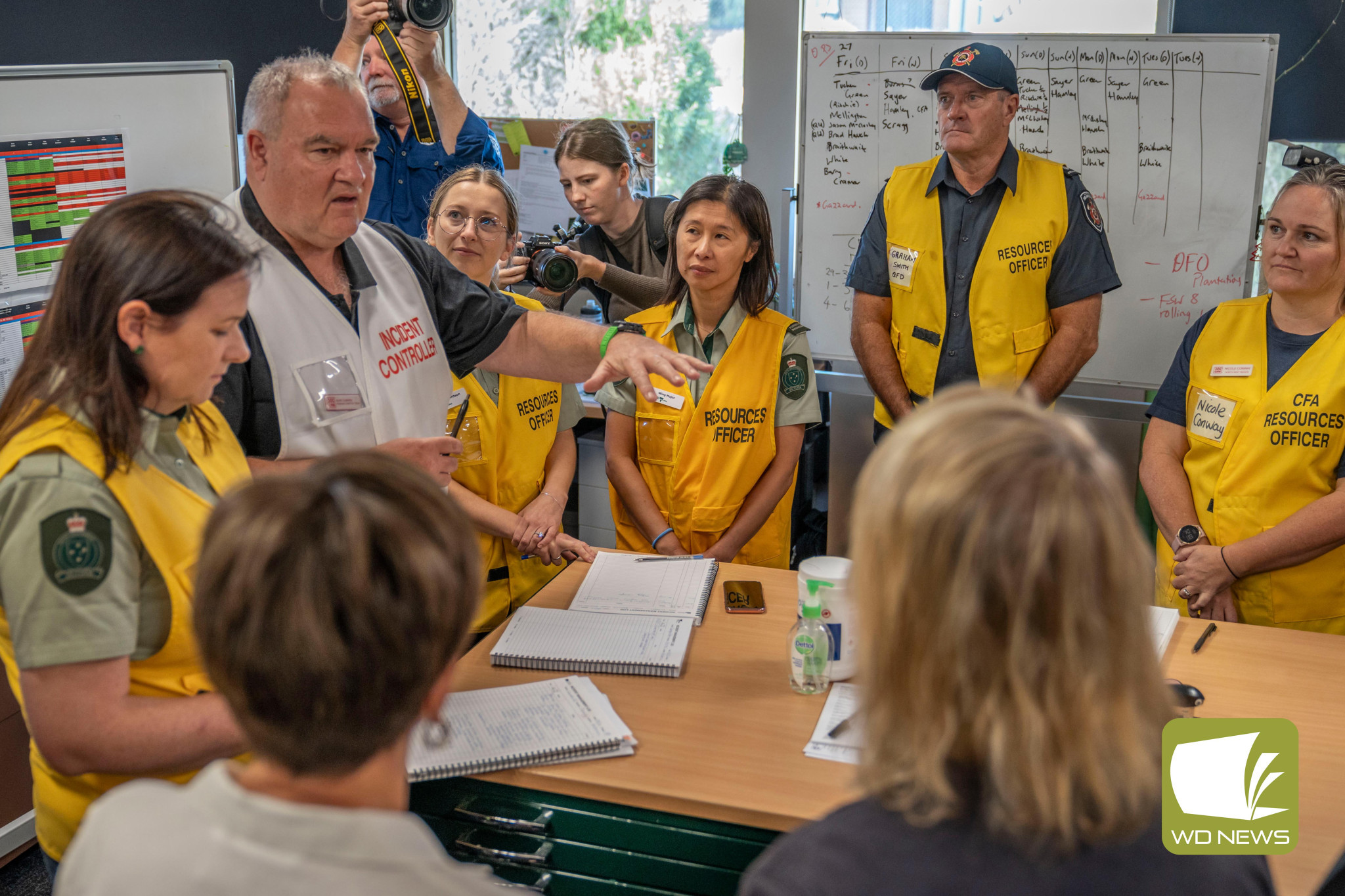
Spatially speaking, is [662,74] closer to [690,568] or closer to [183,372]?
[690,568]

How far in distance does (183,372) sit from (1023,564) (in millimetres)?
986

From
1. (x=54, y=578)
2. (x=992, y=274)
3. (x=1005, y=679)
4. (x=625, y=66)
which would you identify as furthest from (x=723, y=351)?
(x=625, y=66)

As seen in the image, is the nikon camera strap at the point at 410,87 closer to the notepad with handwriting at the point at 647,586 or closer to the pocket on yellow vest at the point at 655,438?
the pocket on yellow vest at the point at 655,438

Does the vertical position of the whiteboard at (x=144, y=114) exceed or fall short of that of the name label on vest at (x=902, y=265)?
it exceeds it

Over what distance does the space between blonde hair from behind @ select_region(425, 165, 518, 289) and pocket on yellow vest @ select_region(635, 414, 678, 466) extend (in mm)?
510

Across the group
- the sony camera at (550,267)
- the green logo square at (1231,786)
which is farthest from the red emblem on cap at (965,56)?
the green logo square at (1231,786)

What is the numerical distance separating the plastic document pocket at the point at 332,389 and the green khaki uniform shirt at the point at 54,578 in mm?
560

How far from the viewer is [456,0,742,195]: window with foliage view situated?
14.5ft

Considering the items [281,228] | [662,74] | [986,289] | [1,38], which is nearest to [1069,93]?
[986,289]

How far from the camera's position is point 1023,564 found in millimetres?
723

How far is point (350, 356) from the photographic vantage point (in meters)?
1.81

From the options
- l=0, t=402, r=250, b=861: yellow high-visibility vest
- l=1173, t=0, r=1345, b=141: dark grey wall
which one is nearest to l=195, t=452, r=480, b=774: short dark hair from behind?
l=0, t=402, r=250, b=861: yellow high-visibility vest

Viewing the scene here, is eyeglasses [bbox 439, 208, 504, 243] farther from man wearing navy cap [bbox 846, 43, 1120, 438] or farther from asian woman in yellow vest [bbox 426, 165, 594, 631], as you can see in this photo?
man wearing navy cap [bbox 846, 43, 1120, 438]

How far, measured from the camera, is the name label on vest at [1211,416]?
2383mm
